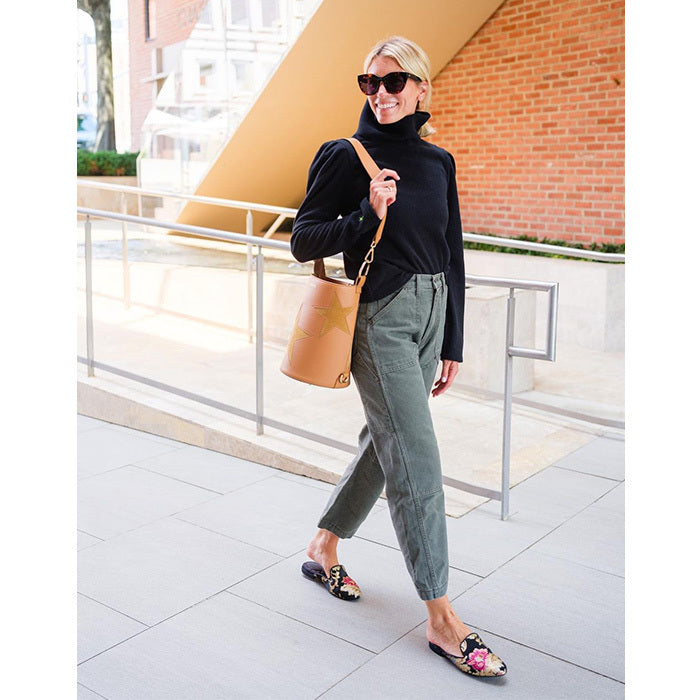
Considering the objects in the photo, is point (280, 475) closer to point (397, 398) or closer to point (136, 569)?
point (136, 569)

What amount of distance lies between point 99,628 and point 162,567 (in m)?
0.42

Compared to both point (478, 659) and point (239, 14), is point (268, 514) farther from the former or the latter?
point (239, 14)

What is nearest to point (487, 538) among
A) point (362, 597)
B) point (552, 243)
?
point (362, 597)

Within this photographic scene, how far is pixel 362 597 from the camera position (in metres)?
2.54

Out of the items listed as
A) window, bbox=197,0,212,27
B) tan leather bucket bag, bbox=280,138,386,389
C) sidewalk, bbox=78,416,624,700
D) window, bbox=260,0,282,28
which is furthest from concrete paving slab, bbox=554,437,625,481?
window, bbox=197,0,212,27

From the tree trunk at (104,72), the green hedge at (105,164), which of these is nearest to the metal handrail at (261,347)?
the green hedge at (105,164)

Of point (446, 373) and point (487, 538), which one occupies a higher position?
point (446, 373)

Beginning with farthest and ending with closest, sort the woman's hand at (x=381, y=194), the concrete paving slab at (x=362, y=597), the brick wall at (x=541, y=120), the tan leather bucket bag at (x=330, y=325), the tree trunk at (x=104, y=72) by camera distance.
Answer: the tree trunk at (x=104, y=72)
the brick wall at (x=541, y=120)
the concrete paving slab at (x=362, y=597)
the tan leather bucket bag at (x=330, y=325)
the woman's hand at (x=381, y=194)

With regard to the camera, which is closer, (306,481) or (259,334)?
(306,481)

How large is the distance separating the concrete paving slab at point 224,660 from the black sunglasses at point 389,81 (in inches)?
55.4

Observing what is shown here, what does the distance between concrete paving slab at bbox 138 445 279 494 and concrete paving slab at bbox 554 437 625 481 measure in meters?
1.28

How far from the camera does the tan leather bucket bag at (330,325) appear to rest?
2.12 m

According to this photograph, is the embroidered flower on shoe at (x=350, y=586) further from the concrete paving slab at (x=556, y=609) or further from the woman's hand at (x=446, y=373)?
the woman's hand at (x=446, y=373)
